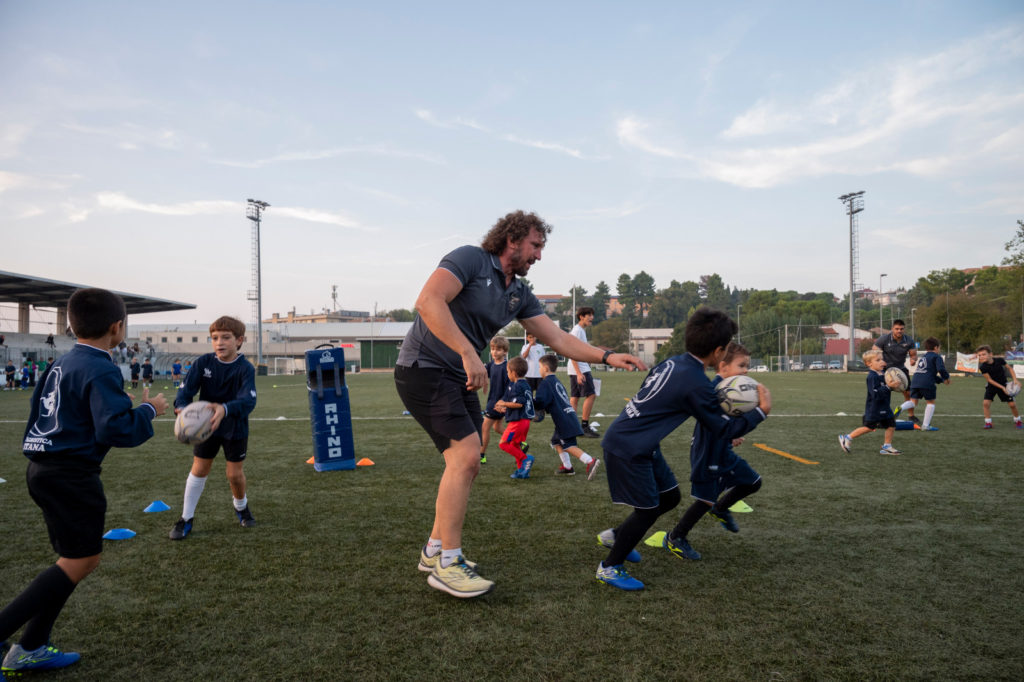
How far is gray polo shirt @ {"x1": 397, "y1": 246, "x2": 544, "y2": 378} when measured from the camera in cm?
361

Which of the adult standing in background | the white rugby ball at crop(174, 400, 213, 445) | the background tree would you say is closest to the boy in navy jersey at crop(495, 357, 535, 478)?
the adult standing in background

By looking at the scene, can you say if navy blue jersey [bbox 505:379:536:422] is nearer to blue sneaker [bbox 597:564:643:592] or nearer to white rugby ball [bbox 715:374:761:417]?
blue sneaker [bbox 597:564:643:592]

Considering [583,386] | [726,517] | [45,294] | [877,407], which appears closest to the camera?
[726,517]

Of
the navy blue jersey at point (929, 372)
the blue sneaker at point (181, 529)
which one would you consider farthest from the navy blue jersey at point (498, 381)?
the navy blue jersey at point (929, 372)

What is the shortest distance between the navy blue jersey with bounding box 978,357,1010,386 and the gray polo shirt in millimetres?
11569

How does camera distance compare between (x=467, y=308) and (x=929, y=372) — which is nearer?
(x=467, y=308)

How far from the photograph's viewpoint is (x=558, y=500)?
6.11m

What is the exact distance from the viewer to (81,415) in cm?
277

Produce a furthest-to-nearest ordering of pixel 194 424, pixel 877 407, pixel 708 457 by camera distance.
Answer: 1. pixel 877 407
2. pixel 708 457
3. pixel 194 424

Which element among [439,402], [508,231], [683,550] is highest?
[508,231]

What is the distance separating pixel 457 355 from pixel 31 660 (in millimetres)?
2435

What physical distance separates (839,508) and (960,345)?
61.3m

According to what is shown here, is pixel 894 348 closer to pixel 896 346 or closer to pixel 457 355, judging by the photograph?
pixel 896 346

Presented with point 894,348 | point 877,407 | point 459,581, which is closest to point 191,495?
point 459,581
